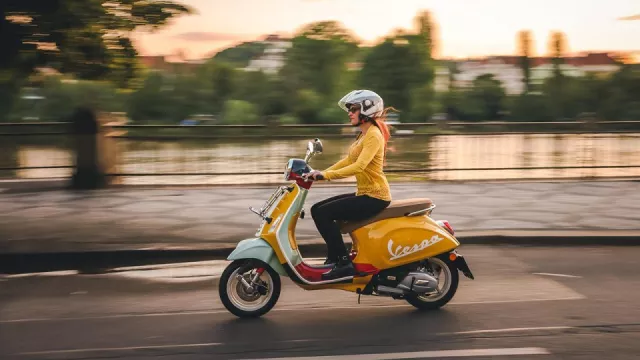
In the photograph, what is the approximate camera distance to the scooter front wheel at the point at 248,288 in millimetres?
5566

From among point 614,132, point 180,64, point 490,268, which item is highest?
point 180,64

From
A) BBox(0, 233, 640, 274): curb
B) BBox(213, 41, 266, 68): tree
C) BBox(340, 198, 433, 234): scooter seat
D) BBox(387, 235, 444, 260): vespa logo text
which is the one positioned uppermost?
BBox(213, 41, 266, 68): tree

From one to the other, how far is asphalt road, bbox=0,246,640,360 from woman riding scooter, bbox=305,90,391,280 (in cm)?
56

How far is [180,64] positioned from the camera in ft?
76.6

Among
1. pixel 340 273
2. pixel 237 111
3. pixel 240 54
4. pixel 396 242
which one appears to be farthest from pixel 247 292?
pixel 240 54

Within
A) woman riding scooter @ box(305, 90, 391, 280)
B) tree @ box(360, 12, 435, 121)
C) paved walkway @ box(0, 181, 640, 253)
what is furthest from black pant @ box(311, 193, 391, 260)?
tree @ box(360, 12, 435, 121)

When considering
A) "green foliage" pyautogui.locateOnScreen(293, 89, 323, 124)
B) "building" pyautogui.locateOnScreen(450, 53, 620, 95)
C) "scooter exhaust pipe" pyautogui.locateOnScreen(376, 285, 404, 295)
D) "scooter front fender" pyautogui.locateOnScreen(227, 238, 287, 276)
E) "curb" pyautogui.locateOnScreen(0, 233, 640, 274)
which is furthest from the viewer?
"building" pyautogui.locateOnScreen(450, 53, 620, 95)

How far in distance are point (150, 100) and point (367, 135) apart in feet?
48.2

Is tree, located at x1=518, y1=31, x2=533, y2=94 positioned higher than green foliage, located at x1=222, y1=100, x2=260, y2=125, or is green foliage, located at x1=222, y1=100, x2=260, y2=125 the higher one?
tree, located at x1=518, y1=31, x2=533, y2=94

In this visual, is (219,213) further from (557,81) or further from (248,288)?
(557,81)

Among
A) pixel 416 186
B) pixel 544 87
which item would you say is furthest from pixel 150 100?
pixel 544 87

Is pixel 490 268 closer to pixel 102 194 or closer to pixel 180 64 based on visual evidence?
pixel 102 194

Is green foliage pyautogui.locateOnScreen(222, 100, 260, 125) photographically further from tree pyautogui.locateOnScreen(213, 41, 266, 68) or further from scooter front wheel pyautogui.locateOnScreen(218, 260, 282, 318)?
scooter front wheel pyautogui.locateOnScreen(218, 260, 282, 318)

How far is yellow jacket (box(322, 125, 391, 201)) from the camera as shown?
5.46m
